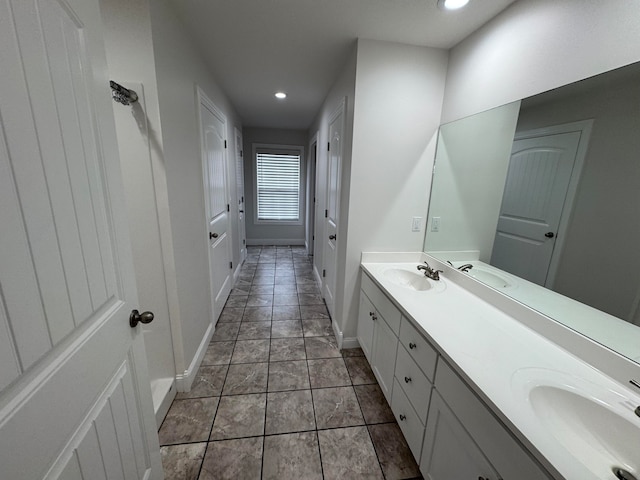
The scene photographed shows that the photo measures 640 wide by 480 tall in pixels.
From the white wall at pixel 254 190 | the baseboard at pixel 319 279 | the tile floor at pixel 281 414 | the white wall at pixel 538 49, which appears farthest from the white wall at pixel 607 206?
the white wall at pixel 254 190

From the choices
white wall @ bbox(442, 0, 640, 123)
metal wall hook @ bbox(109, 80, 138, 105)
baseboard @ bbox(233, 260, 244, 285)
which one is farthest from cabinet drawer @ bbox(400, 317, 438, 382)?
baseboard @ bbox(233, 260, 244, 285)

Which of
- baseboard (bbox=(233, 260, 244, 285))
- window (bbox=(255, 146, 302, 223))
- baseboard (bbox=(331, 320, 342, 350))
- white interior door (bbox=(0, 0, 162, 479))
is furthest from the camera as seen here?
window (bbox=(255, 146, 302, 223))

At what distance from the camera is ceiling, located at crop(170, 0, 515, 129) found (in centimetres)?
144

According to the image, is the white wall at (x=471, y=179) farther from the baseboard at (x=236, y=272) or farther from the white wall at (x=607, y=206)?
the baseboard at (x=236, y=272)

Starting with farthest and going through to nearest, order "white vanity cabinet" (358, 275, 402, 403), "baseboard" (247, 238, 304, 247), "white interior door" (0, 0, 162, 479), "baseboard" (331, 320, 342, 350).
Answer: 1. "baseboard" (247, 238, 304, 247)
2. "baseboard" (331, 320, 342, 350)
3. "white vanity cabinet" (358, 275, 402, 403)
4. "white interior door" (0, 0, 162, 479)

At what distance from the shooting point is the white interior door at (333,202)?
7.50 feet

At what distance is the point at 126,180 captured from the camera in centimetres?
141

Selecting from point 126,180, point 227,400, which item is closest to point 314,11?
point 126,180

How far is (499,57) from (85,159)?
1991 mm

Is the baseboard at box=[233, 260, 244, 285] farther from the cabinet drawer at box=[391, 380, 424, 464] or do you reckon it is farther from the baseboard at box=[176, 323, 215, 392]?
the cabinet drawer at box=[391, 380, 424, 464]

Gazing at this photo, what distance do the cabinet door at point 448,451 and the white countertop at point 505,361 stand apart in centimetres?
21

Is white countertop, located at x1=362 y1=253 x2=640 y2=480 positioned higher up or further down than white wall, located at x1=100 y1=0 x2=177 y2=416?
further down

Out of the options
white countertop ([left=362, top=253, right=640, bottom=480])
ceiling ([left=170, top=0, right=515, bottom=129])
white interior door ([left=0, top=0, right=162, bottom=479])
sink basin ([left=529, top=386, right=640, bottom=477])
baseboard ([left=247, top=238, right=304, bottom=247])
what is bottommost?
baseboard ([left=247, top=238, right=304, bottom=247])

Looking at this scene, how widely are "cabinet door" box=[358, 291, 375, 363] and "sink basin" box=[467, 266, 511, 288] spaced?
0.70 m
